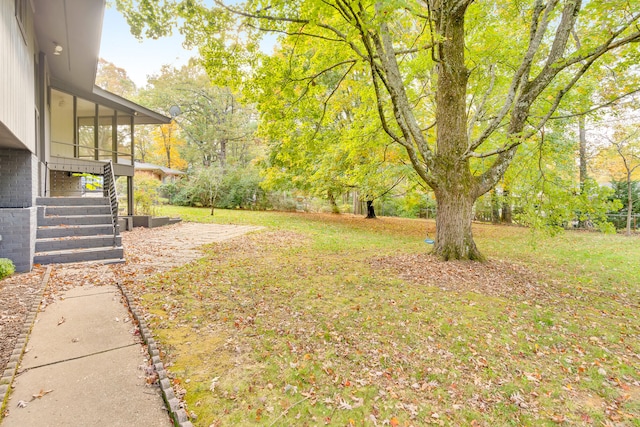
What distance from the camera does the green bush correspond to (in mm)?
4555

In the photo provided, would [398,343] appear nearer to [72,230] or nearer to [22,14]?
[72,230]

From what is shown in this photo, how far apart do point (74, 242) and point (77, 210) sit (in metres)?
1.06

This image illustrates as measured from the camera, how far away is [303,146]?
7613mm

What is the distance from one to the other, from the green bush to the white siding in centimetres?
192

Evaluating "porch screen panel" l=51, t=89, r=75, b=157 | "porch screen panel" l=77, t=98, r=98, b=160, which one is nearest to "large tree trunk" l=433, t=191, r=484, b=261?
"porch screen panel" l=51, t=89, r=75, b=157

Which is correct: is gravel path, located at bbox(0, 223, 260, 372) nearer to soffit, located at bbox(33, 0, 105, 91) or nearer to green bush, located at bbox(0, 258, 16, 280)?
green bush, located at bbox(0, 258, 16, 280)

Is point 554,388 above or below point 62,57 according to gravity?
below

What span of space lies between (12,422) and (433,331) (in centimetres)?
367

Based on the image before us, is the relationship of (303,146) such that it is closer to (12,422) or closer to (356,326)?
(356,326)

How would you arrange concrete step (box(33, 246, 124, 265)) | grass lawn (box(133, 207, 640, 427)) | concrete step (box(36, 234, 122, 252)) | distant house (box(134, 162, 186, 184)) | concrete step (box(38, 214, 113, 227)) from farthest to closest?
distant house (box(134, 162, 186, 184))
concrete step (box(38, 214, 113, 227))
concrete step (box(36, 234, 122, 252))
concrete step (box(33, 246, 124, 265))
grass lawn (box(133, 207, 640, 427))

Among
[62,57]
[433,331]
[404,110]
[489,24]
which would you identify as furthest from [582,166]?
[62,57]

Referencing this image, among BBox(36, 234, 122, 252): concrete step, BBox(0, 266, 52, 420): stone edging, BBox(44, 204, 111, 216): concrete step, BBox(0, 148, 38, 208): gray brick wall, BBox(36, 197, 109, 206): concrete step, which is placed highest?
BBox(0, 148, 38, 208): gray brick wall

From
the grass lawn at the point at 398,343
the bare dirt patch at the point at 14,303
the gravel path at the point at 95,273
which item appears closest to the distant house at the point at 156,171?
the gravel path at the point at 95,273

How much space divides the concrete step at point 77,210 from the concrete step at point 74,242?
64cm
